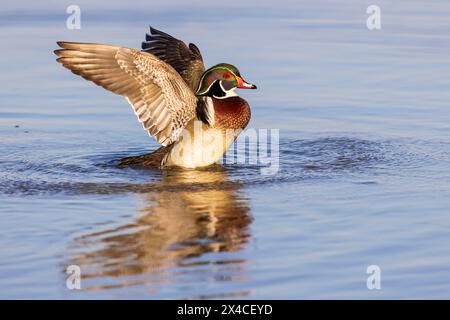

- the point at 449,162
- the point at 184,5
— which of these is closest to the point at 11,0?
A: the point at 184,5

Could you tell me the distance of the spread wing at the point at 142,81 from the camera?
1033 centimetres

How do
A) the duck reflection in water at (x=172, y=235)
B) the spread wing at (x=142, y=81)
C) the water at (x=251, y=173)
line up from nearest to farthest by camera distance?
1. the water at (x=251, y=173)
2. the duck reflection in water at (x=172, y=235)
3. the spread wing at (x=142, y=81)

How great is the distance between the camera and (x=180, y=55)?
39.8 feet

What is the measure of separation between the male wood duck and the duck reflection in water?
65 centimetres

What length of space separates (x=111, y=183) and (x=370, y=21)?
25.5 ft

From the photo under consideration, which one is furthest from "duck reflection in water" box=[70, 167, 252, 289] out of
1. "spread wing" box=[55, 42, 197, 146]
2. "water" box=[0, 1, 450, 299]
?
"spread wing" box=[55, 42, 197, 146]

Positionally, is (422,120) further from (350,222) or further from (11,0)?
(11,0)

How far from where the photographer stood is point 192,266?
24.8 ft

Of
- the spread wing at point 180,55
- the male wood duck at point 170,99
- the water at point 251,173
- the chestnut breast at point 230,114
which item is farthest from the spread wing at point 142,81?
the spread wing at point 180,55

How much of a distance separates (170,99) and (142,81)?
0.33 metres

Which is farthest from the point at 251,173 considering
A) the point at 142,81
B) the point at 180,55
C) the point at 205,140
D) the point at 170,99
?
the point at 180,55

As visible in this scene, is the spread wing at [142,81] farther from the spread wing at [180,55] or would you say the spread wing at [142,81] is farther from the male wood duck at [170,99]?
the spread wing at [180,55]

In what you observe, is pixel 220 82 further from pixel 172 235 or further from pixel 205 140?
pixel 172 235

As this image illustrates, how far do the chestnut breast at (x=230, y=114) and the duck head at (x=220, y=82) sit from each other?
0.43ft
